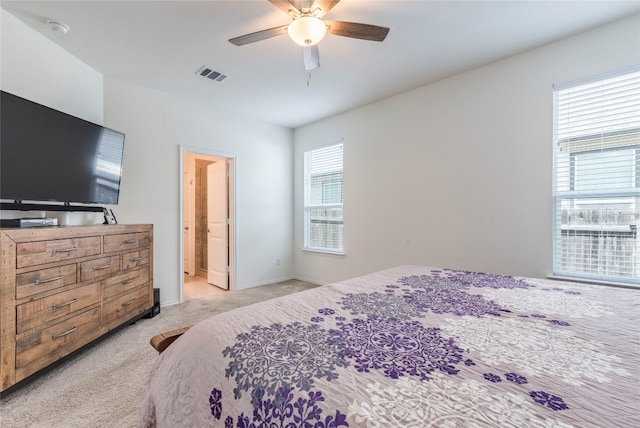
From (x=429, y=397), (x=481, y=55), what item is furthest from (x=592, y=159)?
(x=429, y=397)

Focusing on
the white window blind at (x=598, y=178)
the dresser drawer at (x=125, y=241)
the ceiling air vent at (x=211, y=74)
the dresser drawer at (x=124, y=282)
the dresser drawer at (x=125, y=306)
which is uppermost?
the ceiling air vent at (x=211, y=74)

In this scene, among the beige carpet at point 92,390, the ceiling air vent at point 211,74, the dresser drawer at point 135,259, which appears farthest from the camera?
the ceiling air vent at point 211,74

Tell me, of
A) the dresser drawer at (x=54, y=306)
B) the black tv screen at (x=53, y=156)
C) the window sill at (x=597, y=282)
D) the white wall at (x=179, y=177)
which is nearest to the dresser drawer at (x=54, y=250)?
the dresser drawer at (x=54, y=306)

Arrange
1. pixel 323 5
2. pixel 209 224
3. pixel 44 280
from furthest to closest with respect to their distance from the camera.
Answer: pixel 209 224 < pixel 44 280 < pixel 323 5

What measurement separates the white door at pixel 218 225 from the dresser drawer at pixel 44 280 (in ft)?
7.33

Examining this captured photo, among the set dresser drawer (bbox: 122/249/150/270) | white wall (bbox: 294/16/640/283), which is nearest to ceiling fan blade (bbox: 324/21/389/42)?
white wall (bbox: 294/16/640/283)

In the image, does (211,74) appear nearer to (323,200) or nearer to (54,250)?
(54,250)

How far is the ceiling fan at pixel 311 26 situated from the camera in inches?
69.4

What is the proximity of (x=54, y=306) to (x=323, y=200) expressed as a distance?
132 inches

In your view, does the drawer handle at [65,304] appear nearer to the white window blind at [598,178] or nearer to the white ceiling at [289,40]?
the white ceiling at [289,40]

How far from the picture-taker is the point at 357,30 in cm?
187

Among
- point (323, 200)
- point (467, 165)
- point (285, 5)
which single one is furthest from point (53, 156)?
point (467, 165)

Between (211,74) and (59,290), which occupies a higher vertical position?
(211,74)

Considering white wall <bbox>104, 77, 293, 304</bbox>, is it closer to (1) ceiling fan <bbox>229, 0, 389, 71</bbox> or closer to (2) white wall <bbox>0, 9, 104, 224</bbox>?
(2) white wall <bbox>0, 9, 104, 224</bbox>
